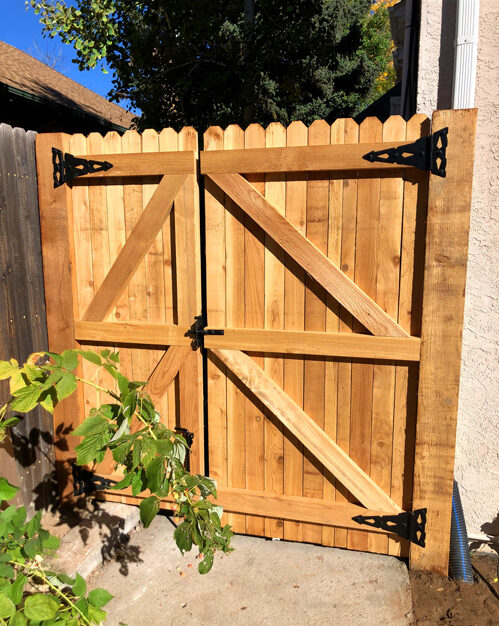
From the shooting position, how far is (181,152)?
2.95 meters

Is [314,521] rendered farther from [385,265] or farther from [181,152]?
[181,152]

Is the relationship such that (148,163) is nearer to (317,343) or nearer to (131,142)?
(131,142)

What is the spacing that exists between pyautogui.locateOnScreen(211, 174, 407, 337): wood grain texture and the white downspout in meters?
1.12

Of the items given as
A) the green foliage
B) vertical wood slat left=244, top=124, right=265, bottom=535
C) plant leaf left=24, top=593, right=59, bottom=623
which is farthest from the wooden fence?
vertical wood slat left=244, top=124, right=265, bottom=535

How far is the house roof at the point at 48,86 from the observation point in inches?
402

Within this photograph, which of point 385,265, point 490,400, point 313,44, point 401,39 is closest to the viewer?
point 385,265

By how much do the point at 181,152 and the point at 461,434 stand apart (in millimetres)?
2424

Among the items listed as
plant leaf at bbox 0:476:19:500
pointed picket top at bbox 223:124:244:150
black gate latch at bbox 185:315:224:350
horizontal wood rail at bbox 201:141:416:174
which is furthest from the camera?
black gate latch at bbox 185:315:224:350

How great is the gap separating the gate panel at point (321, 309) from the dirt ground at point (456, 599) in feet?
0.81

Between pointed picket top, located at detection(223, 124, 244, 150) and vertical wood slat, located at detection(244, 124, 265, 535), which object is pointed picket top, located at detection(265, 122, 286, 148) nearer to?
vertical wood slat, located at detection(244, 124, 265, 535)

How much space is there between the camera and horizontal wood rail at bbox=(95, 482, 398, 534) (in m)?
3.04

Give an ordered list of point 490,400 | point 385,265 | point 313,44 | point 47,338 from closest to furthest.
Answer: point 385,265 → point 490,400 → point 47,338 → point 313,44

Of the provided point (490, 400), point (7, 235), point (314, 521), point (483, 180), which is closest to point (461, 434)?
point (490, 400)

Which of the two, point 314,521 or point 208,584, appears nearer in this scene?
point 208,584
